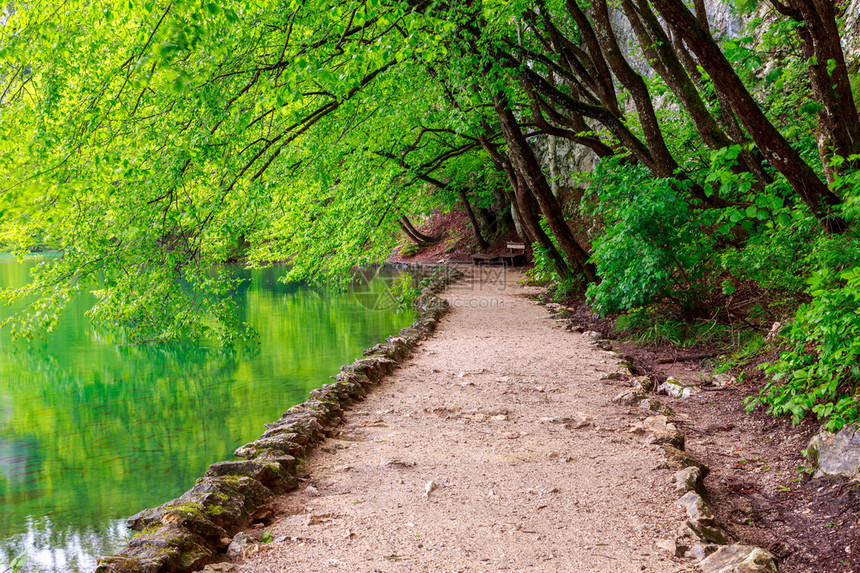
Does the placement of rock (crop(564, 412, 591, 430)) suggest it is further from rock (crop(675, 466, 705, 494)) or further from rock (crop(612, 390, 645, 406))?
rock (crop(675, 466, 705, 494))

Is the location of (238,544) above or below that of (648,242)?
below

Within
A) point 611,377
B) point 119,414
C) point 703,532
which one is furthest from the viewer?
point 119,414

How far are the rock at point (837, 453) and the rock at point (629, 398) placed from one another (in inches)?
77.0

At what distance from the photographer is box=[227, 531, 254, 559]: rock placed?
3326 millimetres

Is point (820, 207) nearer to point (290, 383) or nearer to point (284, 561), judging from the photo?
point (284, 561)

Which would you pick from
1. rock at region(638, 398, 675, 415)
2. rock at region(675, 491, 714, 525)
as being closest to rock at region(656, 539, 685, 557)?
rock at region(675, 491, 714, 525)

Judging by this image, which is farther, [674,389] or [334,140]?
[334,140]

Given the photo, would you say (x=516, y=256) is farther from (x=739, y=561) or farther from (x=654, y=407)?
(x=739, y=561)

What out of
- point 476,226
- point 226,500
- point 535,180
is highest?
point 535,180

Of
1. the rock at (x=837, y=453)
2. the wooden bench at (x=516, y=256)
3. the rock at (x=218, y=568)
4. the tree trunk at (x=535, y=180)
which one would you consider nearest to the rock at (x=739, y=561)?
the rock at (x=837, y=453)

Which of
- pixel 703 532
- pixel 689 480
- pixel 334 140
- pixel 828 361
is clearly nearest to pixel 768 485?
pixel 689 480

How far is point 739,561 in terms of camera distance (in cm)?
279

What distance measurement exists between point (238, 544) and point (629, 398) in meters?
4.04

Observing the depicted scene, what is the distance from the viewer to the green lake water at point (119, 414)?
5.24 meters
